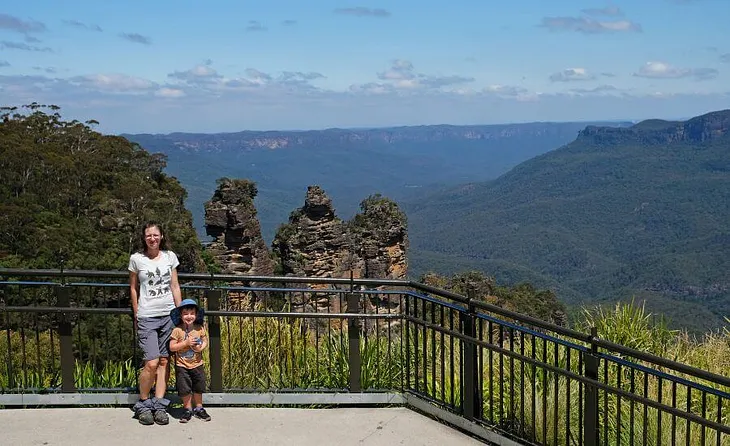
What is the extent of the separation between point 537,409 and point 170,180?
46.6 m

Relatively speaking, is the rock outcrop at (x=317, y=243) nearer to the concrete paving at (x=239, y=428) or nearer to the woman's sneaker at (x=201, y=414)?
the concrete paving at (x=239, y=428)

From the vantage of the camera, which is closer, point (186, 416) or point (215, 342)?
point (186, 416)

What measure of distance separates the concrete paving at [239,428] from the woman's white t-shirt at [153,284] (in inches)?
36.5

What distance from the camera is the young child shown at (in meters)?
6.39

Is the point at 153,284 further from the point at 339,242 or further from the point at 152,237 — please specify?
the point at 339,242

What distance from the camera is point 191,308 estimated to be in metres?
6.38

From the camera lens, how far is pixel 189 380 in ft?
21.3

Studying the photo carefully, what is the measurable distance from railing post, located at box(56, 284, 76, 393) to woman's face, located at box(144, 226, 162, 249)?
86cm

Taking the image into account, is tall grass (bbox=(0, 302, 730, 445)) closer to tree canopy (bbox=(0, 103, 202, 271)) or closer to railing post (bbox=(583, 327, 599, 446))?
railing post (bbox=(583, 327, 599, 446))

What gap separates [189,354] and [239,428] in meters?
0.73

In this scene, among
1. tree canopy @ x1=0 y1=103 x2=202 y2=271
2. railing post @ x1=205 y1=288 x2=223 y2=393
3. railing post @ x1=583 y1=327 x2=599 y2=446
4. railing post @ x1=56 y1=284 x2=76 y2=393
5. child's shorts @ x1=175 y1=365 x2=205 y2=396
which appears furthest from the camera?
tree canopy @ x1=0 y1=103 x2=202 y2=271

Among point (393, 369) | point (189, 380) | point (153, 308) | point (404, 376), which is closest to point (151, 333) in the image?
point (153, 308)

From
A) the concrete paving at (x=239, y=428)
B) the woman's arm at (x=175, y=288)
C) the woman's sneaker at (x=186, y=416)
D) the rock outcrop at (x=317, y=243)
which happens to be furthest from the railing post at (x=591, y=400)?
the rock outcrop at (x=317, y=243)

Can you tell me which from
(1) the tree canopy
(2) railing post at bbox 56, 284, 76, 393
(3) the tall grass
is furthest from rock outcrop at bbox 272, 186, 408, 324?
(2) railing post at bbox 56, 284, 76, 393
